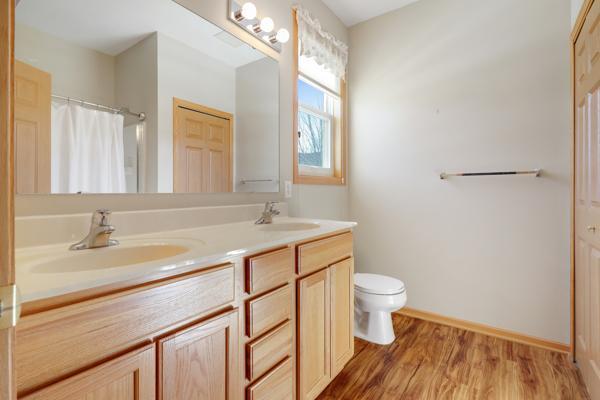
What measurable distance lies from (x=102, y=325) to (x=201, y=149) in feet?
3.20

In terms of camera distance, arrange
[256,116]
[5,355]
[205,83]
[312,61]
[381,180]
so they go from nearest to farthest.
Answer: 1. [5,355]
2. [205,83]
3. [256,116]
4. [312,61]
5. [381,180]

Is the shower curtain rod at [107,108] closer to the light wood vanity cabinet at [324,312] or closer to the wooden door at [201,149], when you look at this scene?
the wooden door at [201,149]

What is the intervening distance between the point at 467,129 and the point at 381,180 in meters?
0.73

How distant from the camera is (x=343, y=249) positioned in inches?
58.7

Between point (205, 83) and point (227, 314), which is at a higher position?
point (205, 83)

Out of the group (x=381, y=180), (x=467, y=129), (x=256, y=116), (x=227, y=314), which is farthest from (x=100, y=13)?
(x=467, y=129)

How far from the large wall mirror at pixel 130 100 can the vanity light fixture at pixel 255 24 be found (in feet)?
0.36

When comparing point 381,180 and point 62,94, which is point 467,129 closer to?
point 381,180

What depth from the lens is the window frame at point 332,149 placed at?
197 cm

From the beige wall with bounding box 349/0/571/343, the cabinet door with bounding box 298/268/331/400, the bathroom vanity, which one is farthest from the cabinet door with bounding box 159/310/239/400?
the beige wall with bounding box 349/0/571/343

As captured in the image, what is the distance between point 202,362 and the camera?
793mm

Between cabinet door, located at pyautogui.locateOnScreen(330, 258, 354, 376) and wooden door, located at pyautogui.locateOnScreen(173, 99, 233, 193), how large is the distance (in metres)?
0.77

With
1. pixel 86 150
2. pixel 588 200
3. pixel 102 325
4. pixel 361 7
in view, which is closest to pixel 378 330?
pixel 588 200

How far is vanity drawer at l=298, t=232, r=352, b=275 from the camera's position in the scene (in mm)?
1200
